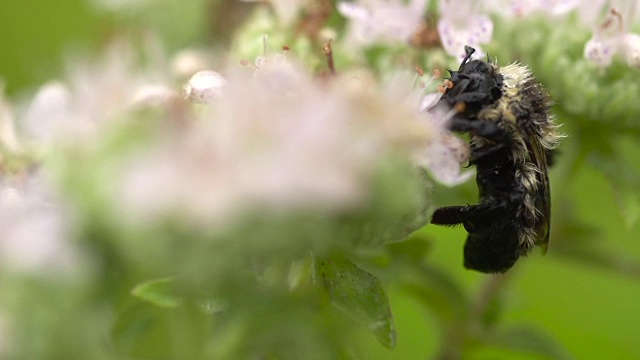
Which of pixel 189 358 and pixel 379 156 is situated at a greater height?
pixel 379 156

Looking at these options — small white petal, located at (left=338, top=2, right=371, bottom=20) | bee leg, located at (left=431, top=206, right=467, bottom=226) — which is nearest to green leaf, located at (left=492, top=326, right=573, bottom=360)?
bee leg, located at (left=431, top=206, right=467, bottom=226)

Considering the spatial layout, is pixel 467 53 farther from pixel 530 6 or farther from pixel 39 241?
pixel 39 241

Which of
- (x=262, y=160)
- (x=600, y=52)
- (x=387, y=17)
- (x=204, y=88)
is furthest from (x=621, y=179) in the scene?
(x=262, y=160)

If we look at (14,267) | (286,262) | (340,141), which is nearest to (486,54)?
(286,262)

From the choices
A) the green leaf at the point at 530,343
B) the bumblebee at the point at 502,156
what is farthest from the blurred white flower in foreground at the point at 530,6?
the green leaf at the point at 530,343

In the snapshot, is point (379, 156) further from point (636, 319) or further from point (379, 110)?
point (636, 319)
